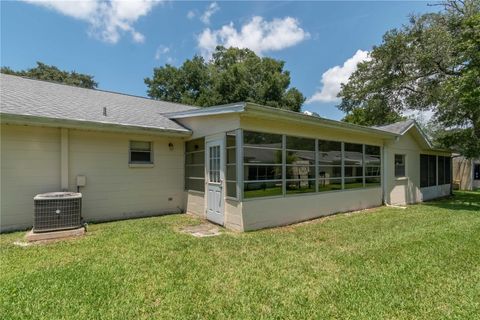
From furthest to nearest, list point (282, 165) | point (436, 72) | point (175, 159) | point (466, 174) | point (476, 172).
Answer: point (476, 172)
point (466, 174)
point (436, 72)
point (175, 159)
point (282, 165)

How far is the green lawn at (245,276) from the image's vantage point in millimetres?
3021

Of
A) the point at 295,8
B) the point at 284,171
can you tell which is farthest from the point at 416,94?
the point at 284,171

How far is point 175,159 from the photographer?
9062 millimetres

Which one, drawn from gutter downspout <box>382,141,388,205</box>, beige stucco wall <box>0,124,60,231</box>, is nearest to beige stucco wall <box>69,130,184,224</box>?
beige stucco wall <box>0,124,60,231</box>

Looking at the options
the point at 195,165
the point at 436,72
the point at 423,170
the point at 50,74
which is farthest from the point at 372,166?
the point at 50,74

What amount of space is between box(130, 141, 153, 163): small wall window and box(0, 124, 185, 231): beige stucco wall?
0.16 metres

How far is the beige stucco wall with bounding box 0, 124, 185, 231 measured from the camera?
642 centimetres

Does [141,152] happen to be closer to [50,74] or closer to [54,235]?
[54,235]

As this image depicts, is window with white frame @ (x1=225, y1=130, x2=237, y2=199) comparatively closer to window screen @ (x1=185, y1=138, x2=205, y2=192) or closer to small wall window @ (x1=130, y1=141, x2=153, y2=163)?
window screen @ (x1=185, y1=138, x2=205, y2=192)

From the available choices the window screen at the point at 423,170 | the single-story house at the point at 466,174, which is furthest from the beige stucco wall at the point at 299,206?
the single-story house at the point at 466,174

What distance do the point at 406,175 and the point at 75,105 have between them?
13467 millimetres

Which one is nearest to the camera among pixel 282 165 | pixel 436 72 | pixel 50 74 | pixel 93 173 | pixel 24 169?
pixel 24 169

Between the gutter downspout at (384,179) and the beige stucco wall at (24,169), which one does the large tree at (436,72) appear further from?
the beige stucco wall at (24,169)

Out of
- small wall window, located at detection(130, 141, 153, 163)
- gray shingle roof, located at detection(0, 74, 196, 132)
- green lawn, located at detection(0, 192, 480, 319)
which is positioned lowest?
green lawn, located at detection(0, 192, 480, 319)
